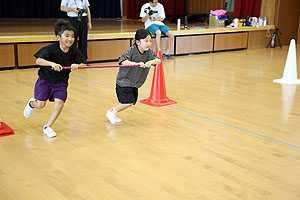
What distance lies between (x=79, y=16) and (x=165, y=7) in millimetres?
6026

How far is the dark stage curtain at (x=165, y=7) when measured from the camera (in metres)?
10.8

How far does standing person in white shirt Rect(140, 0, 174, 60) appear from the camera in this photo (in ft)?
20.2

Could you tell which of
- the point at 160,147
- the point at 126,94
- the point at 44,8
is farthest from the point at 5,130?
the point at 44,8

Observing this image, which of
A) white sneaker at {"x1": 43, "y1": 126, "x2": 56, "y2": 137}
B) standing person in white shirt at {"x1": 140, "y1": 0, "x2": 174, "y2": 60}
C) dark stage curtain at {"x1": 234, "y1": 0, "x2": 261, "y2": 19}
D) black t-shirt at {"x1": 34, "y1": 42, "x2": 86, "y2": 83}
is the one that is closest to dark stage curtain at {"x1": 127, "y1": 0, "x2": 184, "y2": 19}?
dark stage curtain at {"x1": 234, "y1": 0, "x2": 261, "y2": 19}

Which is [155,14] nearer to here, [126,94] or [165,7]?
[126,94]

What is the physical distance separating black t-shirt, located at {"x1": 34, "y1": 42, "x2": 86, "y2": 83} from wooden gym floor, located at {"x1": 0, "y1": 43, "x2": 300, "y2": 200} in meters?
0.41

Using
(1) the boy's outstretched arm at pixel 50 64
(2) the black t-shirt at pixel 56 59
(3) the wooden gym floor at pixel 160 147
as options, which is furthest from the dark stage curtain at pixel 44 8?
(1) the boy's outstretched arm at pixel 50 64

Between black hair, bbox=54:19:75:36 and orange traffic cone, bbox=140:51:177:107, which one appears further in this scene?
orange traffic cone, bbox=140:51:177:107

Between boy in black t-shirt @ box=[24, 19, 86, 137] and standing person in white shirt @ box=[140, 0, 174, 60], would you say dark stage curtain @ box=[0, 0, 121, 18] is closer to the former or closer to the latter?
standing person in white shirt @ box=[140, 0, 174, 60]

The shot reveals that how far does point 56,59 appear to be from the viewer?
8.43ft

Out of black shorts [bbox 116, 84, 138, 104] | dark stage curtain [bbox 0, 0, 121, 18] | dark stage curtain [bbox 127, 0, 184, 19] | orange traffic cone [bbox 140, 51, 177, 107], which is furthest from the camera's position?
dark stage curtain [bbox 127, 0, 184, 19]

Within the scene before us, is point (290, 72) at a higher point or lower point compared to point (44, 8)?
lower

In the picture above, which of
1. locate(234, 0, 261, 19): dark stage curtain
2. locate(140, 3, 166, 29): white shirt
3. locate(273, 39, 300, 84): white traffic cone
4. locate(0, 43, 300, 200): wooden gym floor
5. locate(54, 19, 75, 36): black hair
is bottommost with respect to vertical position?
locate(0, 43, 300, 200): wooden gym floor

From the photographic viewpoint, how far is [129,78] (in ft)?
9.55
